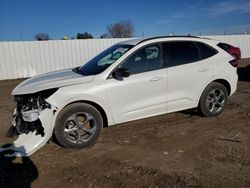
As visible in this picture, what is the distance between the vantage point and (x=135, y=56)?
193 inches

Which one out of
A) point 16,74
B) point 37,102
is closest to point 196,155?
point 37,102

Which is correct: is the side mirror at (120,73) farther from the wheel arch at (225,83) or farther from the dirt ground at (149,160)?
the wheel arch at (225,83)

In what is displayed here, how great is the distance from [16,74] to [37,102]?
38.0 feet

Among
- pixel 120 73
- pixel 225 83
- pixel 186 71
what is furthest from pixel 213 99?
pixel 120 73

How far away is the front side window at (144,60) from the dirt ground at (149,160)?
125 cm

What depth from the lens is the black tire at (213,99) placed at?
5668mm

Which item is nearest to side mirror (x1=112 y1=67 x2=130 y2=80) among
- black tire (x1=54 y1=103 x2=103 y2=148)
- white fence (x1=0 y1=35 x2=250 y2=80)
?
black tire (x1=54 y1=103 x2=103 y2=148)

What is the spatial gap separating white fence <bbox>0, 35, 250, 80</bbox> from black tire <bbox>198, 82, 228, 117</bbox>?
1163cm

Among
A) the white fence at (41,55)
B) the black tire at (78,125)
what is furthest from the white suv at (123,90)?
the white fence at (41,55)

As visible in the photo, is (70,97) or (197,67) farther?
(197,67)

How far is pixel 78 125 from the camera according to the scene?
175 inches

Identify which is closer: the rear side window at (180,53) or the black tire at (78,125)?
the black tire at (78,125)

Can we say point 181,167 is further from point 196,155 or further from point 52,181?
point 52,181

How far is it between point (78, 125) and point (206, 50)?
3152mm
